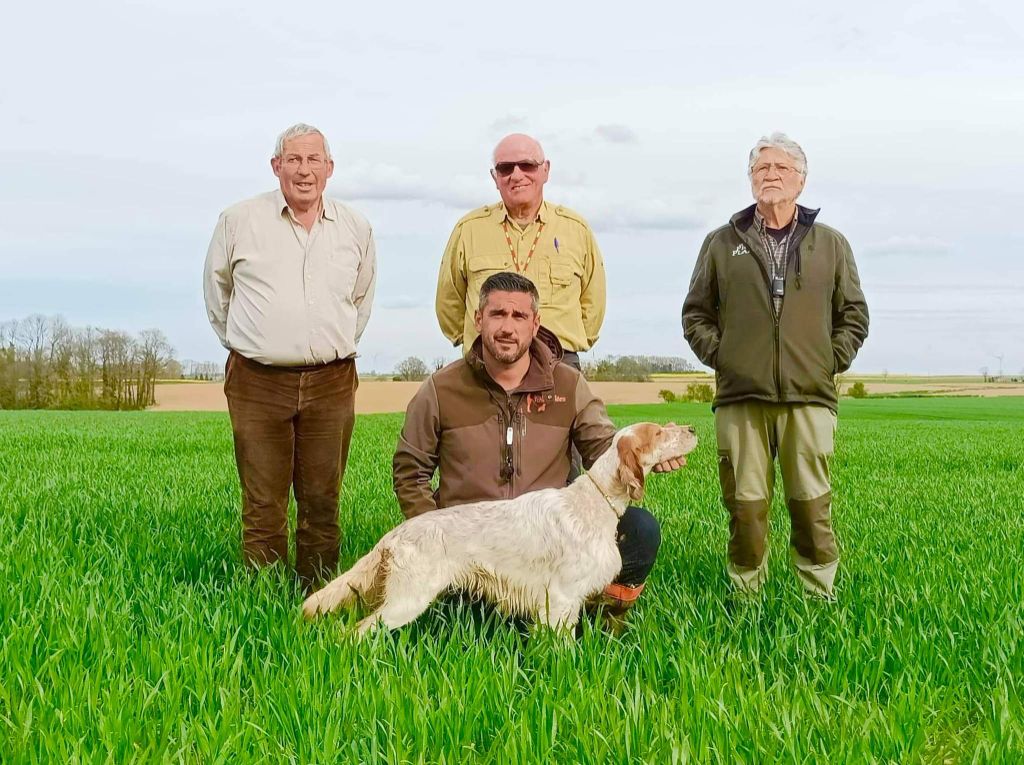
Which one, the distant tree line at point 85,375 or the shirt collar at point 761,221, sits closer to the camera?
the shirt collar at point 761,221

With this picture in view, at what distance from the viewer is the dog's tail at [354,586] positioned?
430 cm

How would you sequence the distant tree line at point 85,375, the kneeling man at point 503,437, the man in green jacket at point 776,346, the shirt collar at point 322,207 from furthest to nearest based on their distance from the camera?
the distant tree line at point 85,375
the shirt collar at point 322,207
the man in green jacket at point 776,346
the kneeling man at point 503,437

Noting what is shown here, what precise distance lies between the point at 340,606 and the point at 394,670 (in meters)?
0.67

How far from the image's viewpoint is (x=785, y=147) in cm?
522

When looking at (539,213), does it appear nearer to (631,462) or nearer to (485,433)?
(485,433)

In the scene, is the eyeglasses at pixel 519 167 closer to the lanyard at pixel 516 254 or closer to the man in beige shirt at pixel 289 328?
the lanyard at pixel 516 254

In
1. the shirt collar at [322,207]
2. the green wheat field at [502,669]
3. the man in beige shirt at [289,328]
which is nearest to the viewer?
the green wheat field at [502,669]

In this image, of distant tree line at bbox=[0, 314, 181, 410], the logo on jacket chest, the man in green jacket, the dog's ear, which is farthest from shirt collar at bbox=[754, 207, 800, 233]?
distant tree line at bbox=[0, 314, 181, 410]

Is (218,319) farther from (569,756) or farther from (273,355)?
(569,756)

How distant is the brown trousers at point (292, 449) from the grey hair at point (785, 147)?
2822mm

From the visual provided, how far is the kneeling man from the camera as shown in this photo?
4859 millimetres

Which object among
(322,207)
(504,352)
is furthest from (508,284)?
(322,207)

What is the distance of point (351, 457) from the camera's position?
1417cm

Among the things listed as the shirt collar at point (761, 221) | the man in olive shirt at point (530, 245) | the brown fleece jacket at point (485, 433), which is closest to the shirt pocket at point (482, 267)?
the man in olive shirt at point (530, 245)
